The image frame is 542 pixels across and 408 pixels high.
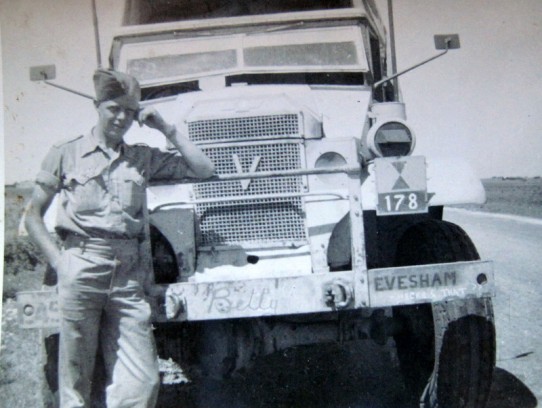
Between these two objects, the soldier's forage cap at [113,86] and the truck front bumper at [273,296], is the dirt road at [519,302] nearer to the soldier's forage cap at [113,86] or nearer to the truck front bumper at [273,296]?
the truck front bumper at [273,296]

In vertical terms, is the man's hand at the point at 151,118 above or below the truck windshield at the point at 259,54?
below

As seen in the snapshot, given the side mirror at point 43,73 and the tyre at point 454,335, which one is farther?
the side mirror at point 43,73

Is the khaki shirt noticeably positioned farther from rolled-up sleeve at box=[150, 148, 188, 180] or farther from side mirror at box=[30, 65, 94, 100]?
side mirror at box=[30, 65, 94, 100]

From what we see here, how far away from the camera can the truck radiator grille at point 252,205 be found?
10.2 ft

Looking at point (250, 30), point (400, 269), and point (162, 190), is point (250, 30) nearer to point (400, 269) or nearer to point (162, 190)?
point (162, 190)

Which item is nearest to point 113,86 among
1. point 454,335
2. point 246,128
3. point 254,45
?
point 246,128

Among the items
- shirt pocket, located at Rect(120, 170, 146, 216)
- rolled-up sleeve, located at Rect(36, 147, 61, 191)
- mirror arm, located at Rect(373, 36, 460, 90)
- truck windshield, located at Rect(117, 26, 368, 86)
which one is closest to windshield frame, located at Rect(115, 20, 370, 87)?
truck windshield, located at Rect(117, 26, 368, 86)

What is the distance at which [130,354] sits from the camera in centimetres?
257

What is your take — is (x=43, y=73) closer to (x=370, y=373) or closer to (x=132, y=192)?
(x=132, y=192)

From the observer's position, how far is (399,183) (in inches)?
111

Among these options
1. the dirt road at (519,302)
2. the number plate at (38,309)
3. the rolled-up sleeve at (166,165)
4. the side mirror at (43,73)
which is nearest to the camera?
the number plate at (38,309)

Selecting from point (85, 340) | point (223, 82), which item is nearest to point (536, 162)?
point (223, 82)

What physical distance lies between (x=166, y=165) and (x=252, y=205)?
0.54 meters

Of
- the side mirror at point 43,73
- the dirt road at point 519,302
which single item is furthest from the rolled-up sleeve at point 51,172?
the dirt road at point 519,302
